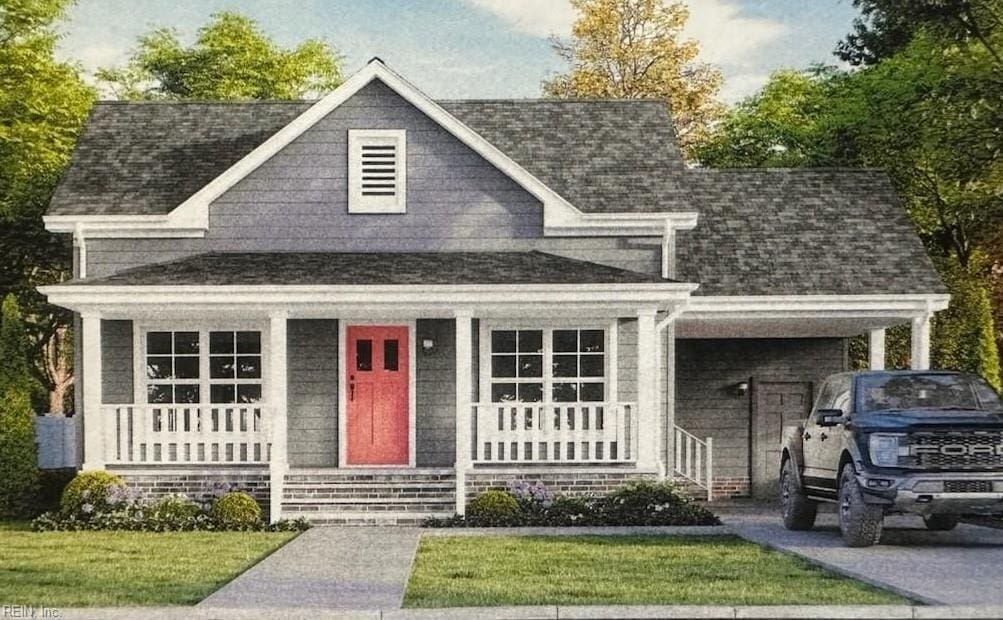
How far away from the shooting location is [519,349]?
843 inches

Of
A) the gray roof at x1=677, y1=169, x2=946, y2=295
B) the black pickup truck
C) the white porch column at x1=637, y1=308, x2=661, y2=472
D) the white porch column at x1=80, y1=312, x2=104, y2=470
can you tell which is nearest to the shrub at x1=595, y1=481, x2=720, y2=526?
the white porch column at x1=637, y1=308, x2=661, y2=472

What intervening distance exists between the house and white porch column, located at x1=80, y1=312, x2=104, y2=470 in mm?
33

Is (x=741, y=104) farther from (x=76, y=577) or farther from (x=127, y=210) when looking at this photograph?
(x=76, y=577)

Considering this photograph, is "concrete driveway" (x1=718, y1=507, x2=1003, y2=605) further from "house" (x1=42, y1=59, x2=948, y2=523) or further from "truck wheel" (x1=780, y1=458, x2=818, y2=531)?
"house" (x1=42, y1=59, x2=948, y2=523)

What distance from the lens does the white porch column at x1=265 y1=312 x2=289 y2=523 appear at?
19188 mm

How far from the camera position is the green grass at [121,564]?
37.6 ft

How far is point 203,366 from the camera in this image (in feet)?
70.2

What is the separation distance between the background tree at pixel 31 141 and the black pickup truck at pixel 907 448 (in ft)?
69.5

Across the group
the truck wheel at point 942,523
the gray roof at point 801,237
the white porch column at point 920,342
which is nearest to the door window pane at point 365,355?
the gray roof at point 801,237

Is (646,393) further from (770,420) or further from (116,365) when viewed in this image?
(116,365)

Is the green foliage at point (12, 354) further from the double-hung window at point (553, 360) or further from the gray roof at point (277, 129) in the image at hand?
the double-hung window at point (553, 360)

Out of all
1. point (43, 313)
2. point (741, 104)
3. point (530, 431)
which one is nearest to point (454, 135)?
point (530, 431)

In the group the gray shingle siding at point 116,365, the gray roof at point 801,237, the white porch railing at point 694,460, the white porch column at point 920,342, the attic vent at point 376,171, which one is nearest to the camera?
the gray shingle siding at point 116,365

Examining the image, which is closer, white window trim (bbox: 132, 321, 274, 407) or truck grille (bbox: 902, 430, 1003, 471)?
truck grille (bbox: 902, 430, 1003, 471)
